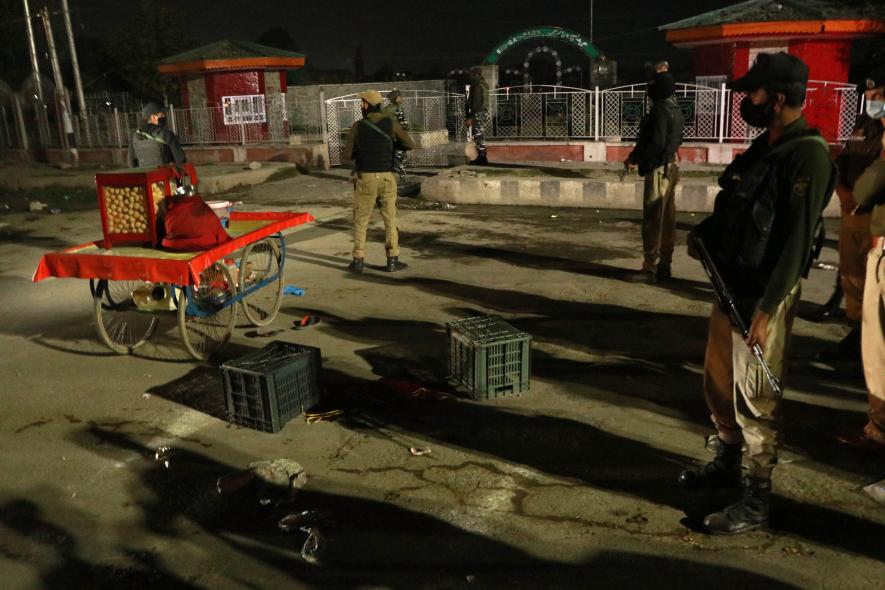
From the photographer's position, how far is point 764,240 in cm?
371

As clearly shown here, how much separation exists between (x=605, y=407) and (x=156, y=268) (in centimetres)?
356

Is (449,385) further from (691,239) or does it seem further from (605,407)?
(691,239)

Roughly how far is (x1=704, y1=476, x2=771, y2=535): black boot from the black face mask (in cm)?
178

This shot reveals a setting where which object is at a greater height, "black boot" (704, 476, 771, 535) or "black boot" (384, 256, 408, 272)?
"black boot" (384, 256, 408, 272)

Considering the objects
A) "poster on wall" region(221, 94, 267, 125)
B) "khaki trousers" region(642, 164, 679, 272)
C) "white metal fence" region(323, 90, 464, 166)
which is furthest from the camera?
"poster on wall" region(221, 94, 267, 125)

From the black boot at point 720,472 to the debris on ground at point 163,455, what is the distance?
3.19m

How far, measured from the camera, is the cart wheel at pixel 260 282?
7195 mm

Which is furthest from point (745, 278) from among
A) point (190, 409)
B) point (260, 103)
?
point (260, 103)

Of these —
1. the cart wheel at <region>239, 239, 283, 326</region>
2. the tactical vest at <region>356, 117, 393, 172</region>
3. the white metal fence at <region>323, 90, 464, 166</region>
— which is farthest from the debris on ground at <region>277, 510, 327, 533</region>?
the white metal fence at <region>323, 90, 464, 166</region>

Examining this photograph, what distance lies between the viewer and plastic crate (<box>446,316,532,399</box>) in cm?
554

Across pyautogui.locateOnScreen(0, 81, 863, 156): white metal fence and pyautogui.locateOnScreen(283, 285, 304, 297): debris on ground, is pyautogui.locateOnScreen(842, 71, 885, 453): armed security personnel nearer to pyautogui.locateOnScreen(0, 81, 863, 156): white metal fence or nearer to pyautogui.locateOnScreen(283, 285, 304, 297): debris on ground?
pyautogui.locateOnScreen(283, 285, 304, 297): debris on ground

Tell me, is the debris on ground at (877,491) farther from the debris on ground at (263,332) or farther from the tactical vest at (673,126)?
the debris on ground at (263,332)

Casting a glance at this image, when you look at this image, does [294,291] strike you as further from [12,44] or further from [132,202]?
[12,44]

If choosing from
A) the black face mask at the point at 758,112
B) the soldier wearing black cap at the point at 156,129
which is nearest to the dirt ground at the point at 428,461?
the black face mask at the point at 758,112
